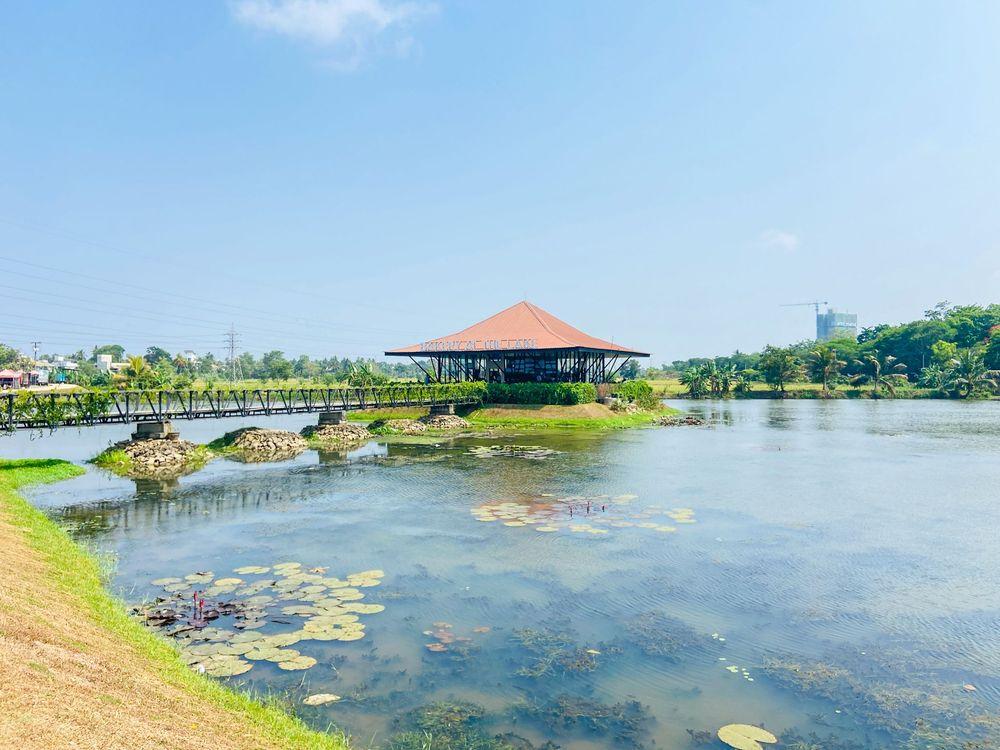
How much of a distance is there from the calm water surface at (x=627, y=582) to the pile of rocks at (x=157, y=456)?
1795 millimetres

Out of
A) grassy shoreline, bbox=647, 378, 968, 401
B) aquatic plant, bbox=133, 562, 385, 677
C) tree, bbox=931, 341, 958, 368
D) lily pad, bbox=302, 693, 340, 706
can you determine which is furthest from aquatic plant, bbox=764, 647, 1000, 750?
tree, bbox=931, 341, 958, 368

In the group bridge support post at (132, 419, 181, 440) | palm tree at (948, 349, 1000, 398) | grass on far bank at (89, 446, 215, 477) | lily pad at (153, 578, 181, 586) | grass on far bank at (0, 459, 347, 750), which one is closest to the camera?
grass on far bank at (0, 459, 347, 750)

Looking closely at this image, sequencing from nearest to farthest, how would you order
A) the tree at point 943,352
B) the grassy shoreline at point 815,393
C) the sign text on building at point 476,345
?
1. the sign text on building at point 476,345
2. the grassy shoreline at point 815,393
3. the tree at point 943,352

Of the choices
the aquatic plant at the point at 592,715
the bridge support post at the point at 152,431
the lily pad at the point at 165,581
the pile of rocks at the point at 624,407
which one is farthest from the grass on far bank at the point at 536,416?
the aquatic plant at the point at 592,715

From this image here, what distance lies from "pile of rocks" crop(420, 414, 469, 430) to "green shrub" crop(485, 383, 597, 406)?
261 inches

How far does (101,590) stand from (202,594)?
1766mm

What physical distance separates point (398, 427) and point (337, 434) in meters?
5.71

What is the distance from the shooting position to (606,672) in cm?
911

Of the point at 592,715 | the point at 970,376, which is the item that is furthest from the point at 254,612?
the point at 970,376

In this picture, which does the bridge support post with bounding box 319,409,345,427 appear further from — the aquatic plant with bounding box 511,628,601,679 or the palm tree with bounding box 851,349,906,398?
the palm tree with bounding box 851,349,906,398

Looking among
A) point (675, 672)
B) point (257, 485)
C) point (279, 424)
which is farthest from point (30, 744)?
point (279, 424)

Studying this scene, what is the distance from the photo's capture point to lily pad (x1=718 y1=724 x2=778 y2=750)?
7301 millimetres

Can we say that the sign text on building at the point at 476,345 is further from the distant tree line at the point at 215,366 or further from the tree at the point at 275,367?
the tree at the point at 275,367

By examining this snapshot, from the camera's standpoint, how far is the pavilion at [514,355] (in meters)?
57.1
